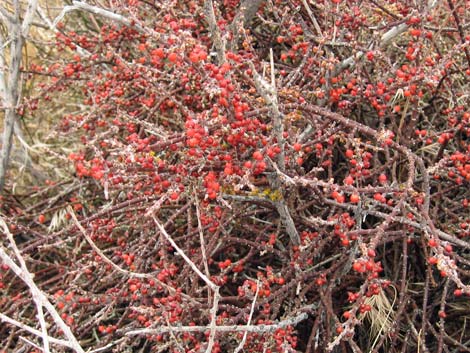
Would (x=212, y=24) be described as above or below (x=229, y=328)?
above

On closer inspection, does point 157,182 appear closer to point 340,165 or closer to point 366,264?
point 366,264

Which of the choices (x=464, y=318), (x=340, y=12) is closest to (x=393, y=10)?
(x=340, y=12)

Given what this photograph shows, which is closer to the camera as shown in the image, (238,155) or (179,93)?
(238,155)

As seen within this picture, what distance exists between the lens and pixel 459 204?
86.1 inches

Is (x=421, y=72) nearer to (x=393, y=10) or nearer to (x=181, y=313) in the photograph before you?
(x=393, y=10)

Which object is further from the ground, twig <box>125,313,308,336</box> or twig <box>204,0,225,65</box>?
twig <box>204,0,225,65</box>

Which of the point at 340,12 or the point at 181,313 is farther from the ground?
the point at 340,12

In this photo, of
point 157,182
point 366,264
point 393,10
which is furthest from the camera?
point 393,10

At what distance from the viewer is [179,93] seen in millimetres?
2768

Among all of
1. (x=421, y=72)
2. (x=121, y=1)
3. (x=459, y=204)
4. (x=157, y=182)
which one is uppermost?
(x=121, y=1)

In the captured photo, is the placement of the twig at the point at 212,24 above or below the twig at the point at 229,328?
above

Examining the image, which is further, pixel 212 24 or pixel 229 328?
pixel 229 328

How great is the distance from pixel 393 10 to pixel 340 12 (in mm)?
209

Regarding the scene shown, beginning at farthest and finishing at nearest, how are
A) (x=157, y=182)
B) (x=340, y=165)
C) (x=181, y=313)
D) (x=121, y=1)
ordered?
(x=340, y=165), (x=121, y=1), (x=181, y=313), (x=157, y=182)
